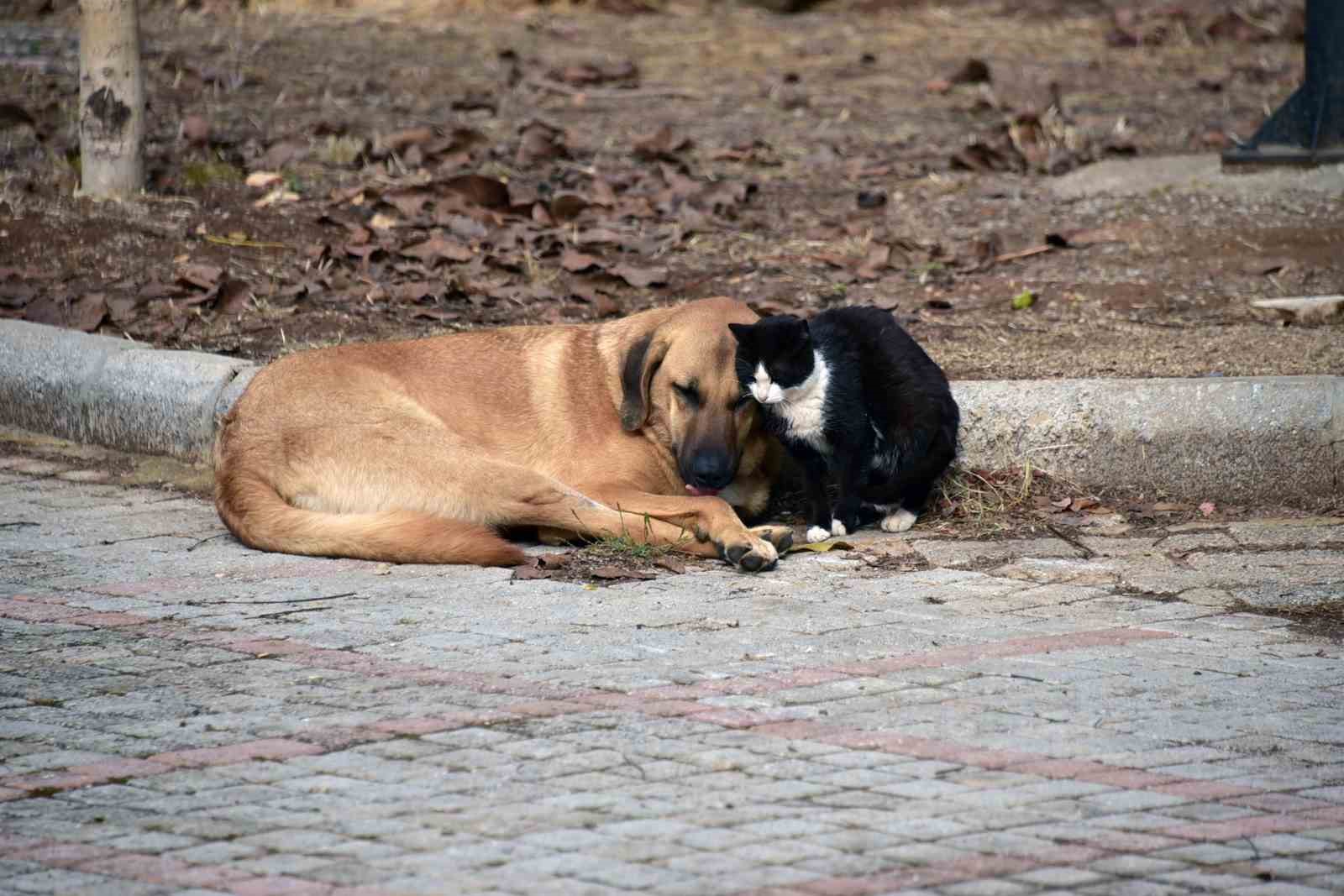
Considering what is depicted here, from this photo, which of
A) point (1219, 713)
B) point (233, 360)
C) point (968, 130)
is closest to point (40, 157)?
point (233, 360)

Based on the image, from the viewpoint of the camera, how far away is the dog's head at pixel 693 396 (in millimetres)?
5605

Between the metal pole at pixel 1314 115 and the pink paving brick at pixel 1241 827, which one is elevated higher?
the metal pole at pixel 1314 115

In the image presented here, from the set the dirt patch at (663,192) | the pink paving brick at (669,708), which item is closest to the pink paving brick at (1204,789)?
the pink paving brick at (669,708)

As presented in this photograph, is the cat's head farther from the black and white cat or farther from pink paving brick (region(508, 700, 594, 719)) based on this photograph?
pink paving brick (region(508, 700, 594, 719))

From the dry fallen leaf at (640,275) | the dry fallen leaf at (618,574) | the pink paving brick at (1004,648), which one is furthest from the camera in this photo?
the dry fallen leaf at (640,275)

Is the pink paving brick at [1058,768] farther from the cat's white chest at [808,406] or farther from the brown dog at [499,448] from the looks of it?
the cat's white chest at [808,406]

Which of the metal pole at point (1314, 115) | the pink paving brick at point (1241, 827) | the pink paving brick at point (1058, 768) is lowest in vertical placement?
the pink paving brick at point (1058, 768)

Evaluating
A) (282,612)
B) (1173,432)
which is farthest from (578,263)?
(282,612)

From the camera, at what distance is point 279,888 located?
116 inches

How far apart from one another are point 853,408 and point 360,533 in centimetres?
173

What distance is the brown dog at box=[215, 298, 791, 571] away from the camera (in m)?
5.44

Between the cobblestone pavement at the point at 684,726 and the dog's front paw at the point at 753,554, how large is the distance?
0.21 ft

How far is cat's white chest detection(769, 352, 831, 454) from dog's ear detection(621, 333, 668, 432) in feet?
1.63

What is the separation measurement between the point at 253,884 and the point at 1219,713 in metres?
2.24
